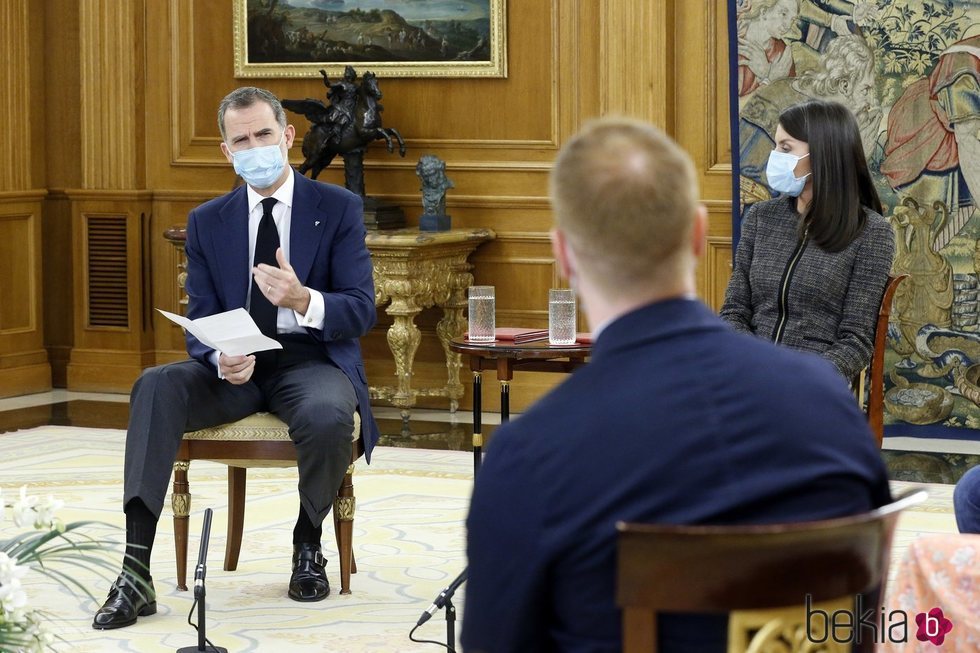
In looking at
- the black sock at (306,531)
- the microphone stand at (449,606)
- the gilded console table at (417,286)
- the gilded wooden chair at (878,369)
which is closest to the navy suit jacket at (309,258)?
the black sock at (306,531)

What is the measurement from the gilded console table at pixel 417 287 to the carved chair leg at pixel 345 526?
285 cm

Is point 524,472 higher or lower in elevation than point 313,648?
higher

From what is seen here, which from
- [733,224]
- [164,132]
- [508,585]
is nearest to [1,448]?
[164,132]

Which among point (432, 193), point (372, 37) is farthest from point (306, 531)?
point (372, 37)

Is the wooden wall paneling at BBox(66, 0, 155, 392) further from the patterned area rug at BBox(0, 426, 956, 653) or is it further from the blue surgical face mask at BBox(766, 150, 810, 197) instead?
the blue surgical face mask at BBox(766, 150, 810, 197)

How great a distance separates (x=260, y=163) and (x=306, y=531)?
116 centimetres

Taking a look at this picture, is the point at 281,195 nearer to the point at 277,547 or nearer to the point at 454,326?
the point at 277,547

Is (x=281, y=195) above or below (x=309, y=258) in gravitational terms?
above

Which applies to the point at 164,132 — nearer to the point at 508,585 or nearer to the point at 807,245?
the point at 807,245

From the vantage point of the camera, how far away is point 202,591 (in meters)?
3.32

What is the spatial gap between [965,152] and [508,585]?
5.86 meters

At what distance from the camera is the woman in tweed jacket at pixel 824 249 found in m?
4.44

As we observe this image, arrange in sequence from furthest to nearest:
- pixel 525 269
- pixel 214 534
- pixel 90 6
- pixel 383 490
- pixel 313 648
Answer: pixel 90 6 → pixel 525 269 → pixel 383 490 → pixel 214 534 → pixel 313 648

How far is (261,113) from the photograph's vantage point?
4.58m
